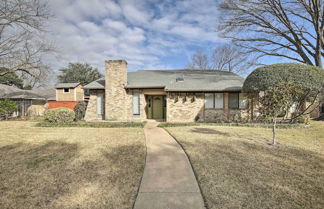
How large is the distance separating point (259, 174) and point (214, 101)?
897cm

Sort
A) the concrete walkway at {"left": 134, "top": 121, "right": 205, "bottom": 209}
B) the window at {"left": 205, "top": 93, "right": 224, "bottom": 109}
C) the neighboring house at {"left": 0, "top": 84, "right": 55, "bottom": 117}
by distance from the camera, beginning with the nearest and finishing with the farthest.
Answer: the concrete walkway at {"left": 134, "top": 121, "right": 205, "bottom": 209} < the window at {"left": 205, "top": 93, "right": 224, "bottom": 109} < the neighboring house at {"left": 0, "top": 84, "right": 55, "bottom": 117}

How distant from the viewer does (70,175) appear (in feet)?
11.0

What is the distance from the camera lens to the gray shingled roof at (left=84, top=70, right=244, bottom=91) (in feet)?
38.6

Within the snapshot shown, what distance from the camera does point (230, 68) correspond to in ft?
90.8

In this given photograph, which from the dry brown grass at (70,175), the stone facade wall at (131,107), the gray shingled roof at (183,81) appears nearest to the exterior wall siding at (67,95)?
the gray shingled roof at (183,81)

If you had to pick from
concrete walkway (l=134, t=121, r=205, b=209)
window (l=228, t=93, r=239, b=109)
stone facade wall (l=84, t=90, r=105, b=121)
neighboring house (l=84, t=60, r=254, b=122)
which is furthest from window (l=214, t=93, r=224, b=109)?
stone facade wall (l=84, t=90, r=105, b=121)

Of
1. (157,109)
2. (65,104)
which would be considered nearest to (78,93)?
(65,104)

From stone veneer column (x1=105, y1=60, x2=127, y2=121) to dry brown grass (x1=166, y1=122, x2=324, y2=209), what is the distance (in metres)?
8.08

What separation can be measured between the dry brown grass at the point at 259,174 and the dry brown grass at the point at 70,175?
5.13 feet

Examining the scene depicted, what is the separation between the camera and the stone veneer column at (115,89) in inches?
478

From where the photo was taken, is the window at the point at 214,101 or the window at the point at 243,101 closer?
the window at the point at 243,101

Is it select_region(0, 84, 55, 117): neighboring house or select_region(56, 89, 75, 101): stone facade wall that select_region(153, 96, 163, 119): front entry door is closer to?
select_region(56, 89, 75, 101): stone facade wall

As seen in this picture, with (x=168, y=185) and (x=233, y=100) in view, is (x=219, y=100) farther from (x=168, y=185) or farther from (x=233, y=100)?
(x=168, y=185)

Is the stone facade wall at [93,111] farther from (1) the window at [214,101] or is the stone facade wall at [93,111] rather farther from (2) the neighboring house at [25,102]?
(2) the neighboring house at [25,102]
